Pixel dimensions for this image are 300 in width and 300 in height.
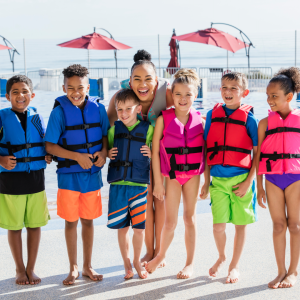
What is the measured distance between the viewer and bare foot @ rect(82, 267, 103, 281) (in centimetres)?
284

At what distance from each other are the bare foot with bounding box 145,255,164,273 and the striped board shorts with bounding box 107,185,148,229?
31 centimetres

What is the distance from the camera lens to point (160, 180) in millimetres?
2887

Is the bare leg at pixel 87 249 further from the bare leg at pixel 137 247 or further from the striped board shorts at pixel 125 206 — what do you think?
the bare leg at pixel 137 247

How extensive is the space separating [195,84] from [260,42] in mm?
25767

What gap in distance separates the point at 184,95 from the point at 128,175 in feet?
2.37

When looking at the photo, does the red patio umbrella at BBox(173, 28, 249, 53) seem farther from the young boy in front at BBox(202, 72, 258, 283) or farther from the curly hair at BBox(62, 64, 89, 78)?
the curly hair at BBox(62, 64, 89, 78)

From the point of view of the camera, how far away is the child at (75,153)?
9.19 ft

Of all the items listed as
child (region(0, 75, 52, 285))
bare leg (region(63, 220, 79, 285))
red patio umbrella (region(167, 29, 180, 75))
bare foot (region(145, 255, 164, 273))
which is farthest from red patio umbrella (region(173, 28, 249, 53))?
bare leg (region(63, 220, 79, 285))

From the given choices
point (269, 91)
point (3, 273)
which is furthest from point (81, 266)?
point (269, 91)

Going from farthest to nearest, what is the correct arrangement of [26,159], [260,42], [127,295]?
[260,42] < [26,159] < [127,295]

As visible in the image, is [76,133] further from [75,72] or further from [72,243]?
[72,243]

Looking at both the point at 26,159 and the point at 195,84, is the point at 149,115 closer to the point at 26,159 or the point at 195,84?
the point at 195,84

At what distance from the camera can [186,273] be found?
2.85m

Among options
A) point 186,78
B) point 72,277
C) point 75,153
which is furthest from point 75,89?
point 72,277
